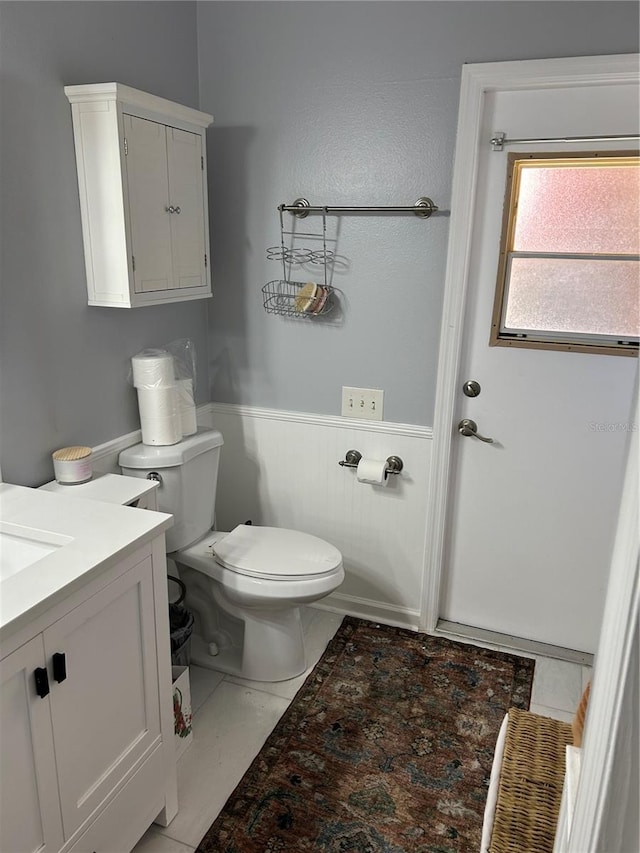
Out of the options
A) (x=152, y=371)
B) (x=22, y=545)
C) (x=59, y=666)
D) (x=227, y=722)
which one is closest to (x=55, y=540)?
(x=22, y=545)

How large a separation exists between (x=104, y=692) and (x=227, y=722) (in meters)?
0.79

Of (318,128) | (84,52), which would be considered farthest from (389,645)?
(84,52)

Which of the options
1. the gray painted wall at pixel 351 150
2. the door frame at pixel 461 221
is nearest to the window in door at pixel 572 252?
the door frame at pixel 461 221

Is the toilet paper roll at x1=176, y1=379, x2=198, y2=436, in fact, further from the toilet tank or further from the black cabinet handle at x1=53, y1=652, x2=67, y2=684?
the black cabinet handle at x1=53, y1=652, x2=67, y2=684

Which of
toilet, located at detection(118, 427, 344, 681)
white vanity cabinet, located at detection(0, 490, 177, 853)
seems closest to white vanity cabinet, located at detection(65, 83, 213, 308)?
toilet, located at detection(118, 427, 344, 681)

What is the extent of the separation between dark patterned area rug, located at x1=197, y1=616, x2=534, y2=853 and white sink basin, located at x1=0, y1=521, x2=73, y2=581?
2.80 feet

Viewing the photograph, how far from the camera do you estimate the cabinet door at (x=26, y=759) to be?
3.56 feet

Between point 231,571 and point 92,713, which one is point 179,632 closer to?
point 231,571

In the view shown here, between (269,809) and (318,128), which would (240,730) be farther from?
(318,128)

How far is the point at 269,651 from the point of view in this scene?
84.7 inches

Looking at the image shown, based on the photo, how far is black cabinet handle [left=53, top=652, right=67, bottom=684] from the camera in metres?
1.17

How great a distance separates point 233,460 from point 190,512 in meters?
0.53

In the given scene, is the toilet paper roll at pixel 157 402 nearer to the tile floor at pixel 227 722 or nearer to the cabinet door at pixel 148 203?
the cabinet door at pixel 148 203

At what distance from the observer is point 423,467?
7.60 feet
